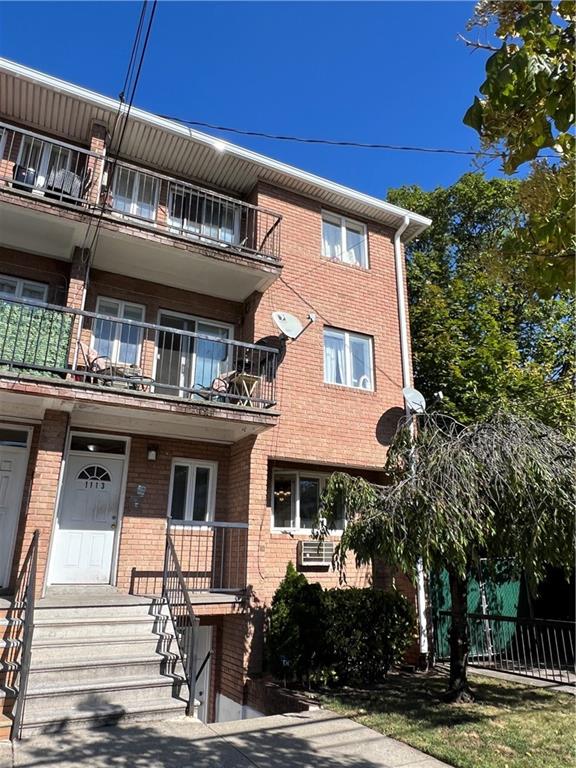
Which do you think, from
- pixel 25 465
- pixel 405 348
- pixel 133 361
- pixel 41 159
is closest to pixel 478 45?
pixel 133 361

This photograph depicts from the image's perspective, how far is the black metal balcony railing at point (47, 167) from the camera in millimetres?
9102

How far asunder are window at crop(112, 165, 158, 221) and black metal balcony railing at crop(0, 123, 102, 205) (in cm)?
74

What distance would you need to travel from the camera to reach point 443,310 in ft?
52.0

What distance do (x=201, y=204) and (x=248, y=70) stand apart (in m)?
4.27

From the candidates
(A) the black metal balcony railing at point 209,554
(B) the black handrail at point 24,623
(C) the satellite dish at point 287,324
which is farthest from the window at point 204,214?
(B) the black handrail at point 24,623

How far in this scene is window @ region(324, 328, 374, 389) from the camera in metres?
10.8

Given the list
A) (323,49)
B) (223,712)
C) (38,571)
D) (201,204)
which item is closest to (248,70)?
(323,49)

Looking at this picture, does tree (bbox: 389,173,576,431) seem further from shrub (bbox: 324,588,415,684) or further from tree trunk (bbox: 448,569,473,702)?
shrub (bbox: 324,588,415,684)

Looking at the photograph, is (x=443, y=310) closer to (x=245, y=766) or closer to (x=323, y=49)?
(x=323, y=49)

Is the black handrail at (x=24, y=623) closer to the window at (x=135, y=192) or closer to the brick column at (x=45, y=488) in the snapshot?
the brick column at (x=45, y=488)

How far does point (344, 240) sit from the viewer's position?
12.1 m

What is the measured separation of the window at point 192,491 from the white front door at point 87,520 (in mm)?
1010

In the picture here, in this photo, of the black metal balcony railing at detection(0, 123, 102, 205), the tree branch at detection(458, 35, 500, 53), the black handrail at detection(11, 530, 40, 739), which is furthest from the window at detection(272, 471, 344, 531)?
the tree branch at detection(458, 35, 500, 53)

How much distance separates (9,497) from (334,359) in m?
6.55
